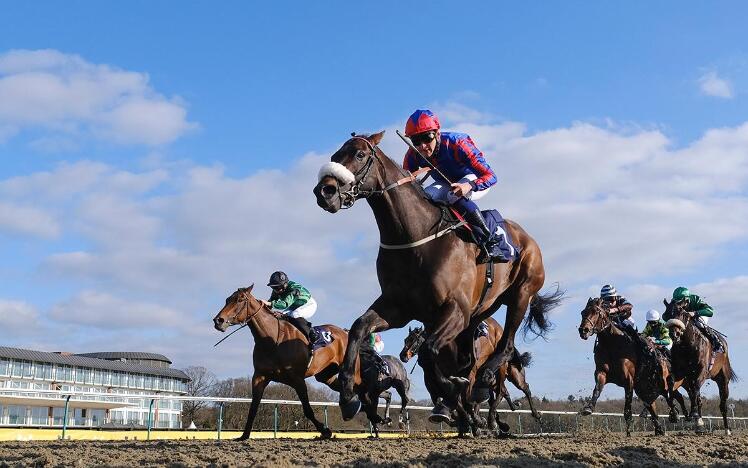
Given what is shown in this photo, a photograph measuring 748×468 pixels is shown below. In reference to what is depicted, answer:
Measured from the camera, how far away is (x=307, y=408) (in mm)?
11203

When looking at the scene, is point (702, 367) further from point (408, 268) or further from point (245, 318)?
point (408, 268)

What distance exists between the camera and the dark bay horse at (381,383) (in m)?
13.4

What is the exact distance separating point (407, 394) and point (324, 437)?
585 centimetres

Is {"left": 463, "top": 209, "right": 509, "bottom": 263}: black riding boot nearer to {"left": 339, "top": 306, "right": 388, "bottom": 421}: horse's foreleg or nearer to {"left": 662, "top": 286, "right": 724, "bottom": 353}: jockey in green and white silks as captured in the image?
{"left": 339, "top": 306, "right": 388, "bottom": 421}: horse's foreleg

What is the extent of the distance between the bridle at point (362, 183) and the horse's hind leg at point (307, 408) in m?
5.51

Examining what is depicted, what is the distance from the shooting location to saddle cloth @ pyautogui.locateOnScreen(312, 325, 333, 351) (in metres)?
12.2

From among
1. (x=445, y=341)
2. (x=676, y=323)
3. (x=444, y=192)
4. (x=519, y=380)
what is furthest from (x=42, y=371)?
(x=445, y=341)

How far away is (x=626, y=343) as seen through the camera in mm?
13664

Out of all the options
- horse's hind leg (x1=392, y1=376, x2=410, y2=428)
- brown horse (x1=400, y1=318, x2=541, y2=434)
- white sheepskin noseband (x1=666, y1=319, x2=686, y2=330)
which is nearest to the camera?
brown horse (x1=400, y1=318, x2=541, y2=434)

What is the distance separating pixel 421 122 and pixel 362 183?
1147 millimetres

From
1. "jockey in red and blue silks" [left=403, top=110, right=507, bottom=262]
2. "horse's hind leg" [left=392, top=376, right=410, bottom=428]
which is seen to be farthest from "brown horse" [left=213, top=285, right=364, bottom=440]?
"jockey in red and blue silks" [left=403, top=110, right=507, bottom=262]

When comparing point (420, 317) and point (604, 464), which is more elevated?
point (420, 317)

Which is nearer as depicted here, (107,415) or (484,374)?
(484,374)

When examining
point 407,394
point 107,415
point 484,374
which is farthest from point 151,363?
point 484,374
